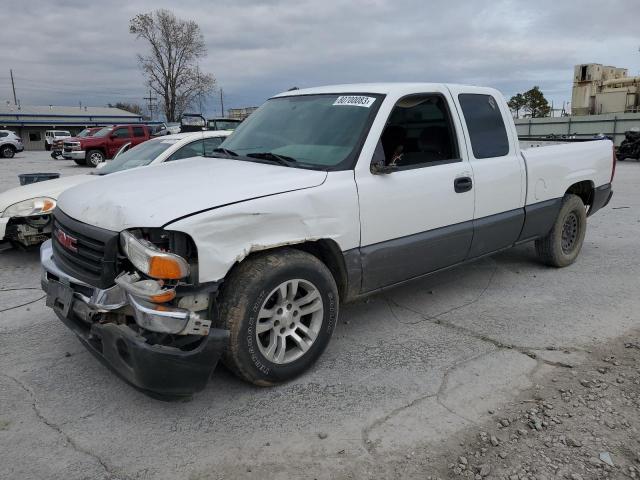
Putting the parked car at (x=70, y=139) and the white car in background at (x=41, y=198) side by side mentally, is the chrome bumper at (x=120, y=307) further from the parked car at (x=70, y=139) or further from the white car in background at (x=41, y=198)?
the parked car at (x=70, y=139)

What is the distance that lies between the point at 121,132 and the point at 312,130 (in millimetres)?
22299

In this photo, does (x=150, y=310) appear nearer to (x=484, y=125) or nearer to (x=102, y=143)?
(x=484, y=125)

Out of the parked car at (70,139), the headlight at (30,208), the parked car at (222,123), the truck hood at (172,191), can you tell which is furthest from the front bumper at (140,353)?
the parked car at (70,139)

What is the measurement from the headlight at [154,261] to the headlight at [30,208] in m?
3.76

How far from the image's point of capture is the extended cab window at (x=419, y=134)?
13.4 ft

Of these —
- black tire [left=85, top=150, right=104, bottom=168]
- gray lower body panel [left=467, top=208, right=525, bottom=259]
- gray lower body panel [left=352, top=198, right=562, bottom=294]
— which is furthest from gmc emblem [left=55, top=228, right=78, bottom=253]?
black tire [left=85, top=150, right=104, bottom=168]

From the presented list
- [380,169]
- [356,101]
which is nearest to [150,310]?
[380,169]

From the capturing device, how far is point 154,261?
2701 mm

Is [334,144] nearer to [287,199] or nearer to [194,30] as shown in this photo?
[287,199]

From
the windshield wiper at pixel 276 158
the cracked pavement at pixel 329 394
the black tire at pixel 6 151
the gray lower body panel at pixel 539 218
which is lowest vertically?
the cracked pavement at pixel 329 394

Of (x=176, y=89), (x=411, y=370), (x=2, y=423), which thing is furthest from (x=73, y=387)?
(x=176, y=89)

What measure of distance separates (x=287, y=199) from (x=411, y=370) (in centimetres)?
143

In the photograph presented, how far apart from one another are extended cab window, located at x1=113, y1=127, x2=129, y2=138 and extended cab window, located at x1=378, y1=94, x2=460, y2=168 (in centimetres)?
2214

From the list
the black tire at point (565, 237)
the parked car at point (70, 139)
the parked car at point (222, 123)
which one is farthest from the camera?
the parked car at point (70, 139)
